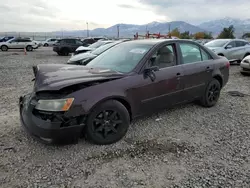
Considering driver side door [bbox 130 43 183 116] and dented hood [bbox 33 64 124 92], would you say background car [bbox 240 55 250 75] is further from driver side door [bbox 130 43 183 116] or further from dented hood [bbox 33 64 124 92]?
dented hood [bbox 33 64 124 92]

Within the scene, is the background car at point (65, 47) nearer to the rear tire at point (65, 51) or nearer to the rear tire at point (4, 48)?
the rear tire at point (65, 51)

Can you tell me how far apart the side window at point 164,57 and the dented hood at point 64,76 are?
0.77 m

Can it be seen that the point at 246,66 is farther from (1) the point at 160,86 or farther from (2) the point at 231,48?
(1) the point at 160,86

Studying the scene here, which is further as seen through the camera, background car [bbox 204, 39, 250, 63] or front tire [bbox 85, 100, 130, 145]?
background car [bbox 204, 39, 250, 63]

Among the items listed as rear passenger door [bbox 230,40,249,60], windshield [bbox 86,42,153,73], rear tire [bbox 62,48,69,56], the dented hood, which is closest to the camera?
the dented hood

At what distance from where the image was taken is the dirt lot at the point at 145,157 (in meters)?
2.68

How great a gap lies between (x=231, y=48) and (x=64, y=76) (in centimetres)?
1122

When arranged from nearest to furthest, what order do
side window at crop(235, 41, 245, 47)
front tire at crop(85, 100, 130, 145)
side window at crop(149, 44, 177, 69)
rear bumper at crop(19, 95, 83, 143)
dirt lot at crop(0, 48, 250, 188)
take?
dirt lot at crop(0, 48, 250, 188)
rear bumper at crop(19, 95, 83, 143)
front tire at crop(85, 100, 130, 145)
side window at crop(149, 44, 177, 69)
side window at crop(235, 41, 245, 47)

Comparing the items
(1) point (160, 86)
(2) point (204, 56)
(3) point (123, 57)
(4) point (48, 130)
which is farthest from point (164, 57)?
(4) point (48, 130)

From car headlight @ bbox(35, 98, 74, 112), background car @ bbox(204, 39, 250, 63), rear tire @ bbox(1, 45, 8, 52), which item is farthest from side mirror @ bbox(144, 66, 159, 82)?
rear tire @ bbox(1, 45, 8, 52)

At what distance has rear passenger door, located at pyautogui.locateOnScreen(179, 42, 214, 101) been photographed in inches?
176

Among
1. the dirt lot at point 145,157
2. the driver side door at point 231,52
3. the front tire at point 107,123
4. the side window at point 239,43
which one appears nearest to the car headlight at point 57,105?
the front tire at point 107,123

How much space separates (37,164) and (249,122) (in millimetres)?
3727

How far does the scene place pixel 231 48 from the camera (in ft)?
40.4
